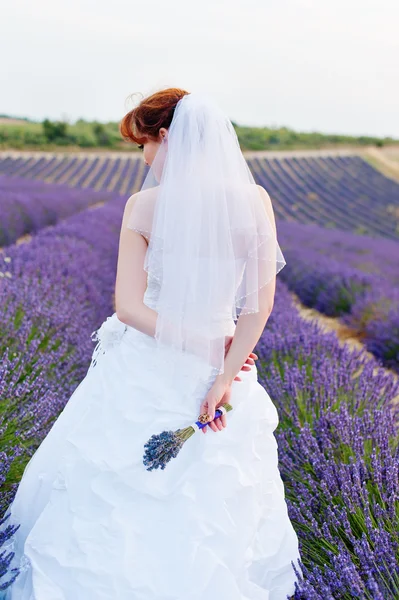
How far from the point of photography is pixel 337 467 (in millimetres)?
1758

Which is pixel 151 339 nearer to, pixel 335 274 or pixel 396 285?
pixel 335 274

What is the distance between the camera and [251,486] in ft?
4.94

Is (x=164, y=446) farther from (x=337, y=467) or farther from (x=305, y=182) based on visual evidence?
(x=305, y=182)

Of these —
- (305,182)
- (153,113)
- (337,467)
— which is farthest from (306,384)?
(305,182)

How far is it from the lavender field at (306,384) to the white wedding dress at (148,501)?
4.3 inches

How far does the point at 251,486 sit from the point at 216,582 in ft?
0.83

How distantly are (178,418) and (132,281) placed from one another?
1.30 feet

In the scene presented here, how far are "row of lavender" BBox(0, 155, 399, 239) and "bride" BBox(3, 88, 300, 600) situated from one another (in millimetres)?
13862

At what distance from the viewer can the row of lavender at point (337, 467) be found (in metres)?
1.39

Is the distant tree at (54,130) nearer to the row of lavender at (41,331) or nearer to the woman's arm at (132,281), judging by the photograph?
the row of lavender at (41,331)

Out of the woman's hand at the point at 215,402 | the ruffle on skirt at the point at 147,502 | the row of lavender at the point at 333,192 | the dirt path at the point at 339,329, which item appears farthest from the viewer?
the row of lavender at the point at 333,192

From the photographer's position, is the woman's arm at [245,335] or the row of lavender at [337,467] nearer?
the row of lavender at [337,467]

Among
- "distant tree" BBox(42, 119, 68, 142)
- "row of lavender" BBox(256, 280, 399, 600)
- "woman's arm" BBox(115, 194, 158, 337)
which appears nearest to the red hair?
"woman's arm" BBox(115, 194, 158, 337)

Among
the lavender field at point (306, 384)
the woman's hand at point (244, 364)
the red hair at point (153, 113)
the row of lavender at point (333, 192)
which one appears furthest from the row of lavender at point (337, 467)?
the row of lavender at point (333, 192)
